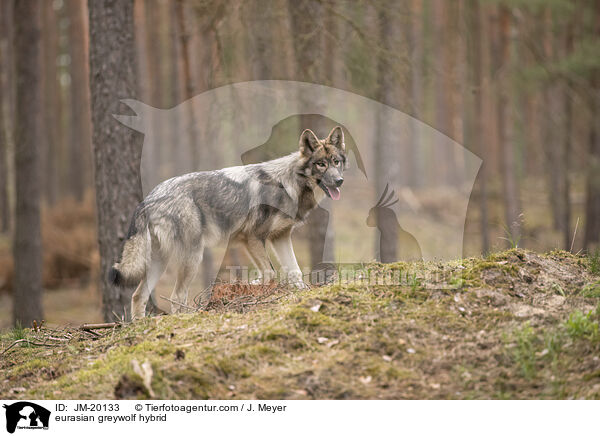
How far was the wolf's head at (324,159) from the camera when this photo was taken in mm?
6465

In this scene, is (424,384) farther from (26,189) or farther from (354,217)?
(354,217)

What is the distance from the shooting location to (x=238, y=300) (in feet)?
18.4

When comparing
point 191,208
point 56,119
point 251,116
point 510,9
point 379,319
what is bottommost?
point 379,319

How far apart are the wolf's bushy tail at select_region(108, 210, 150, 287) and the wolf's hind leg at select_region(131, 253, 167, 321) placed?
0.66 feet

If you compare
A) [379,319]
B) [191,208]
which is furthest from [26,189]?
[379,319]

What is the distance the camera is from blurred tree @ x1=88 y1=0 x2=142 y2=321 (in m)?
7.36

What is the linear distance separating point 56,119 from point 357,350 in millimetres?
23770

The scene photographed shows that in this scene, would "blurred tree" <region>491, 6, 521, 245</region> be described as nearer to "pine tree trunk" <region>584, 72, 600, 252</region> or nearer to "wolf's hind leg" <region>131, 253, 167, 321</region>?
"pine tree trunk" <region>584, 72, 600, 252</region>

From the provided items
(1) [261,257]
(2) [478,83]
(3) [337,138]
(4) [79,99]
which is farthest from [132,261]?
(2) [478,83]

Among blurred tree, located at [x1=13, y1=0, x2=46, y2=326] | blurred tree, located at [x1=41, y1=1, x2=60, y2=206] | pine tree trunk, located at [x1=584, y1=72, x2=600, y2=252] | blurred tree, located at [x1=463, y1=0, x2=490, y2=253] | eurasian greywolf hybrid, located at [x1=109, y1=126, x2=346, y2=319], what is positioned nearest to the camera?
eurasian greywolf hybrid, located at [x1=109, y1=126, x2=346, y2=319]

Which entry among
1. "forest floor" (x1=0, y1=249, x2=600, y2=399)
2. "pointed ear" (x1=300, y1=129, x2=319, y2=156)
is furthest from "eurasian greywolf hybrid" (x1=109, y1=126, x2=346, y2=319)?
"forest floor" (x1=0, y1=249, x2=600, y2=399)

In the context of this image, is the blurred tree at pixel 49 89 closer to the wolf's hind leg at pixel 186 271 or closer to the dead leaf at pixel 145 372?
the wolf's hind leg at pixel 186 271
